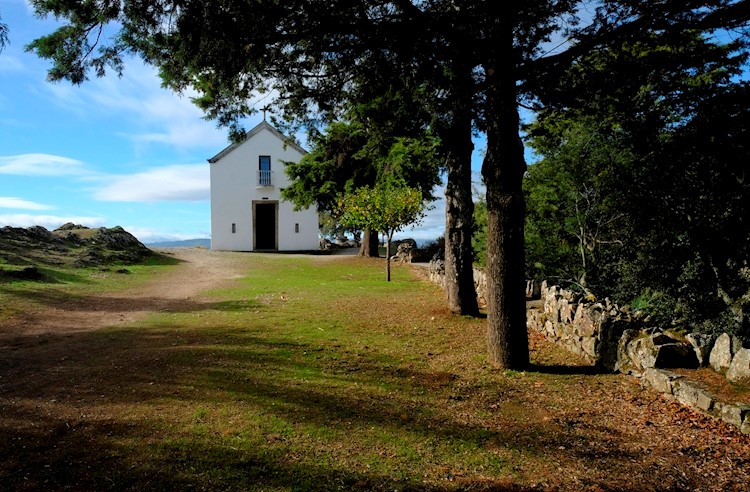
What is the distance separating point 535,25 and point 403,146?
1242 cm

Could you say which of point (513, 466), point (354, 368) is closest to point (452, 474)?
point (513, 466)

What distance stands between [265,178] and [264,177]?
10 cm

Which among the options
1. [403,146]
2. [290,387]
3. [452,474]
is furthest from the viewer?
[403,146]

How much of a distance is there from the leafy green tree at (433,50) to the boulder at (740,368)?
2457mm

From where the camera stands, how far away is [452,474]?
390 cm

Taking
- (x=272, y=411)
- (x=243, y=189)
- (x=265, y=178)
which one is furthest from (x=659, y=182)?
(x=243, y=189)

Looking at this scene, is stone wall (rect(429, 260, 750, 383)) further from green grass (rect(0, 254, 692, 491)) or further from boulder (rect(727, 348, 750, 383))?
green grass (rect(0, 254, 692, 491))

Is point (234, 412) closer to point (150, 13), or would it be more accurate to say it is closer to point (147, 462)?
point (147, 462)

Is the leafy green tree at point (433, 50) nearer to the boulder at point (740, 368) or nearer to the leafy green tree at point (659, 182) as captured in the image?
the leafy green tree at point (659, 182)

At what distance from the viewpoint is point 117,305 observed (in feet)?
43.0

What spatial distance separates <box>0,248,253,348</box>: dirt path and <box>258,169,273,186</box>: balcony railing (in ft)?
42.2

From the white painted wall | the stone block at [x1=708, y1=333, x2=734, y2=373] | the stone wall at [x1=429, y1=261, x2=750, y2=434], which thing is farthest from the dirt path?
the white painted wall

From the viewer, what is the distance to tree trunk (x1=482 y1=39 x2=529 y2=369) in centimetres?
668

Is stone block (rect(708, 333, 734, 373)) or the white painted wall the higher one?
the white painted wall
